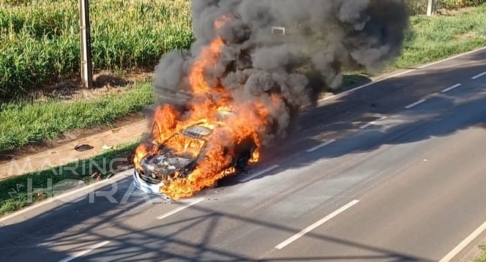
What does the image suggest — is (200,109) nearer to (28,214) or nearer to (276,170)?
(276,170)

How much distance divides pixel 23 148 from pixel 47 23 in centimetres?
936

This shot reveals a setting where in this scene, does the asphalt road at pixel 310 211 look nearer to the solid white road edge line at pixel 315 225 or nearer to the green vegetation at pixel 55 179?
the solid white road edge line at pixel 315 225

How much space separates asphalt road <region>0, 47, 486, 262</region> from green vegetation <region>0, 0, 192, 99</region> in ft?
24.2

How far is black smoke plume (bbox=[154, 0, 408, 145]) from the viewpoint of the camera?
15.1 metres

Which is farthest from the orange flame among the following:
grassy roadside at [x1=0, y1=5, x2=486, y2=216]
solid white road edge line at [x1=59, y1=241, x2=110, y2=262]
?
solid white road edge line at [x1=59, y1=241, x2=110, y2=262]

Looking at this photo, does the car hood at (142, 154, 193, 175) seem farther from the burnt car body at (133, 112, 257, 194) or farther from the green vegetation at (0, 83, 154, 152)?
the green vegetation at (0, 83, 154, 152)

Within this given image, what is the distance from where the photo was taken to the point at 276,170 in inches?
567

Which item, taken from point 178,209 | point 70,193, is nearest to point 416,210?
point 178,209

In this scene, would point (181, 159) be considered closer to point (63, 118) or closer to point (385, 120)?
point (63, 118)

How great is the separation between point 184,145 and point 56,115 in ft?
17.8

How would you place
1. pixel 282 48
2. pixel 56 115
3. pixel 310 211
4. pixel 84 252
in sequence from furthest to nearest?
pixel 56 115, pixel 282 48, pixel 310 211, pixel 84 252

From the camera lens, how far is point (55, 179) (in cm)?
1382

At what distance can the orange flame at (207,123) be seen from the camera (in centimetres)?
1316

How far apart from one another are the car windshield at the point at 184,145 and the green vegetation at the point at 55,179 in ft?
5.28
